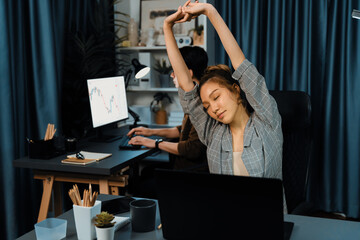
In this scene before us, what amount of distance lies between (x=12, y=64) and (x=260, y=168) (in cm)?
191

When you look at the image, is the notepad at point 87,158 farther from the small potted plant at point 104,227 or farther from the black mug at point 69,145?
the small potted plant at point 104,227

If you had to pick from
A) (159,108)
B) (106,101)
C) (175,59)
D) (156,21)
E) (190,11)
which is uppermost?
(156,21)

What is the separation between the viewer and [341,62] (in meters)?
3.18

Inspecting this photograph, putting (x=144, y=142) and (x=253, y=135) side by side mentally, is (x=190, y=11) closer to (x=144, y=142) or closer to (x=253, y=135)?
(x=253, y=135)

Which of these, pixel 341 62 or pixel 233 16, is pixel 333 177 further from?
pixel 233 16

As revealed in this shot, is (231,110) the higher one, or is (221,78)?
(221,78)

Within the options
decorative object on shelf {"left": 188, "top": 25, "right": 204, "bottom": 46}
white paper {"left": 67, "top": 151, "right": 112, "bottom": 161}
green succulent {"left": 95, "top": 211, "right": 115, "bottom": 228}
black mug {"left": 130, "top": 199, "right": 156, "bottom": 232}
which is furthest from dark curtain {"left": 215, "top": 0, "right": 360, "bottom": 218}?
green succulent {"left": 95, "top": 211, "right": 115, "bottom": 228}

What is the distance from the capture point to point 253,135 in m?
1.50

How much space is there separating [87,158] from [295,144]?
116cm

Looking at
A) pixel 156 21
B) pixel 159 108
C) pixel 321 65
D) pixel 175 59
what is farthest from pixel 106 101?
pixel 321 65

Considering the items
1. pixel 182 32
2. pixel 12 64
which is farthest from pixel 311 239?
pixel 182 32

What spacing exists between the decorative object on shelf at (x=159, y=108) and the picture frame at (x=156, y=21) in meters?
0.48

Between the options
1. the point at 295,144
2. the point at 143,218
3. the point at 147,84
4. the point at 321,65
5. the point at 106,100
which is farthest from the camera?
the point at 147,84

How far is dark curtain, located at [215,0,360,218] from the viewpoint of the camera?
3168 mm
